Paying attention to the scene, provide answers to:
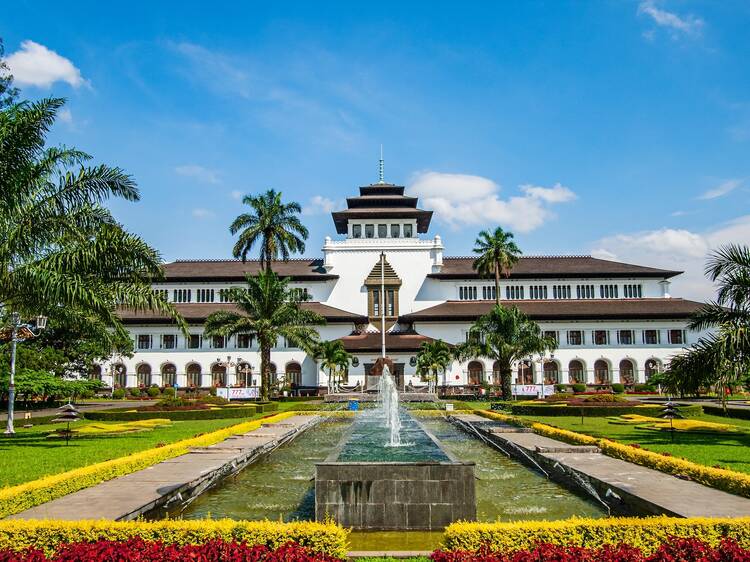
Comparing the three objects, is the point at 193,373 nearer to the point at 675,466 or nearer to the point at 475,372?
the point at 475,372

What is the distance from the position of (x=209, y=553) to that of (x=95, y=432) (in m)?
17.1

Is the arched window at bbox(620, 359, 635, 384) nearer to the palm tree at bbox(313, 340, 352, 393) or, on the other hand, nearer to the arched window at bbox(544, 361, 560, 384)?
the arched window at bbox(544, 361, 560, 384)

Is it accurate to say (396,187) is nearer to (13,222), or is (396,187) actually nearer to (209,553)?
(13,222)

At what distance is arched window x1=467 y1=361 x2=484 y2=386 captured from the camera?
5741cm

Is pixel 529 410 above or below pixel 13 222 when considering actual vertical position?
below

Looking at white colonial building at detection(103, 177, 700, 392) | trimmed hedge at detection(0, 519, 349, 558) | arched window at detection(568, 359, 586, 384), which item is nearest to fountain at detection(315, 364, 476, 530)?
trimmed hedge at detection(0, 519, 349, 558)

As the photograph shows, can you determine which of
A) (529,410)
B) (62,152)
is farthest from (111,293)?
(529,410)

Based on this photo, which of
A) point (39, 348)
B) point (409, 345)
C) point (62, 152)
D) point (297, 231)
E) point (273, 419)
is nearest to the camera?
point (62, 152)

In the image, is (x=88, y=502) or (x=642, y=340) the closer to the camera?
(x=88, y=502)

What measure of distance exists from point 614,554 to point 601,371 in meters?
55.4

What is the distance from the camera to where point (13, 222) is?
58.6 ft

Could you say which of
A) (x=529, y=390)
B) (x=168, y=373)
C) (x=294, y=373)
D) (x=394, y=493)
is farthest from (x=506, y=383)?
(x=394, y=493)

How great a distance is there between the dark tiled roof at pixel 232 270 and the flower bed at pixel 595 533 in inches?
2180

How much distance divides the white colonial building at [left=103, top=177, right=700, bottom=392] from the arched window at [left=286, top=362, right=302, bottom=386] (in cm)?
10
